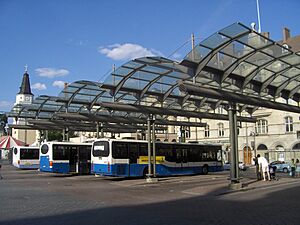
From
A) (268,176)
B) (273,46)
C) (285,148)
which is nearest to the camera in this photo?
(273,46)

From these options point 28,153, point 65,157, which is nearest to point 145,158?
point 65,157

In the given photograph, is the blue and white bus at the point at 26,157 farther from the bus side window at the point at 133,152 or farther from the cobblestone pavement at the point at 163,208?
the cobblestone pavement at the point at 163,208

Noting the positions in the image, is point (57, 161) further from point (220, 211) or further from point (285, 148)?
point (285, 148)

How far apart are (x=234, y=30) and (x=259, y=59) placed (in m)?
3.69

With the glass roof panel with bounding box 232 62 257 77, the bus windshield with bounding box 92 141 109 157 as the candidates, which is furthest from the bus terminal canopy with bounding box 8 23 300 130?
the bus windshield with bounding box 92 141 109 157

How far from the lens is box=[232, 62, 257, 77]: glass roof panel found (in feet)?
59.2

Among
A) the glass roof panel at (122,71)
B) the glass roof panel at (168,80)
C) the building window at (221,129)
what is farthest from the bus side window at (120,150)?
the building window at (221,129)

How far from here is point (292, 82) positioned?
22.6 metres

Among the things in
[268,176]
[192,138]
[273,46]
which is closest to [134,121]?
[268,176]

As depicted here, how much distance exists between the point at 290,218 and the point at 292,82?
14.4m

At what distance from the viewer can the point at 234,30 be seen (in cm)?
1441

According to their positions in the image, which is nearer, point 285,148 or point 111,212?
point 111,212

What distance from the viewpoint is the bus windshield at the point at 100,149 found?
2462 centimetres

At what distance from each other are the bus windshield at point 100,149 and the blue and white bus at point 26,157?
17282 millimetres
